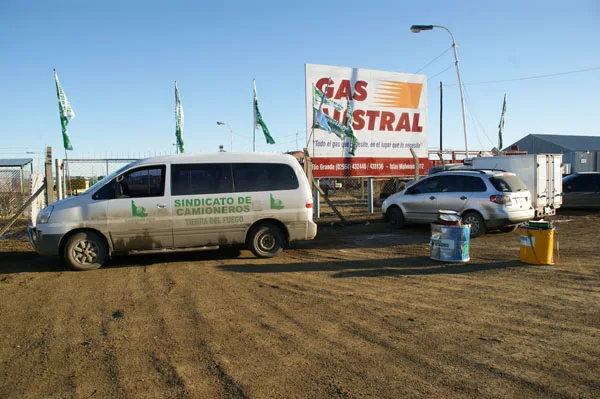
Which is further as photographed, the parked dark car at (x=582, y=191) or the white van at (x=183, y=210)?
the parked dark car at (x=582, y=191)

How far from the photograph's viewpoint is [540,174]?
14.0m

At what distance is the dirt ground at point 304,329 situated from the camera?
3.84 m

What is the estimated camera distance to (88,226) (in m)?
8.35

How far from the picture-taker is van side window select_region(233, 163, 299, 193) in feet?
30.0

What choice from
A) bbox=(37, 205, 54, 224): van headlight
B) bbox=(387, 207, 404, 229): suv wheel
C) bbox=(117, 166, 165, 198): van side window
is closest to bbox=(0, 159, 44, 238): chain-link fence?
bbox=(37, 205, 54, 224): van headlight

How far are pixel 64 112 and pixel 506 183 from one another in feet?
49.2

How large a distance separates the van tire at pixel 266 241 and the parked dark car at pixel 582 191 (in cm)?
1313

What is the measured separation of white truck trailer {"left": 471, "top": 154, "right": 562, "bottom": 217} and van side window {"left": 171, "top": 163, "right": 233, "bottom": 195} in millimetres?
9308

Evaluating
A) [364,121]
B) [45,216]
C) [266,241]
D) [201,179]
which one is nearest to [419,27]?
[364,121]

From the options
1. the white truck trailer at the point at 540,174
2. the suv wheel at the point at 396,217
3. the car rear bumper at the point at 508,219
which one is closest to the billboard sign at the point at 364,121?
the suv wheel at the point at 396,217

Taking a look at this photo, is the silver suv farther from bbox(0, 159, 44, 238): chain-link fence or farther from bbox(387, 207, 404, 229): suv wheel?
bbox(0, 159, 44, 238): chain-link fence

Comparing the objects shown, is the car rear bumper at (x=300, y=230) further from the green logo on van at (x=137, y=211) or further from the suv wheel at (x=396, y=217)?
the suv wheel at (x=396, y=217)

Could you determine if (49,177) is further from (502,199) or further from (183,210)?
(502,199)

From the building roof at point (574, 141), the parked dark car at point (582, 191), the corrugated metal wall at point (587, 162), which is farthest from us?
the building roof at point (574, 141)
